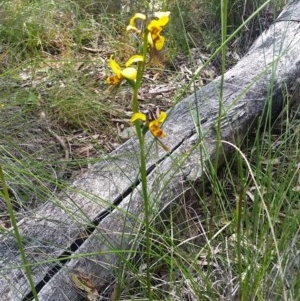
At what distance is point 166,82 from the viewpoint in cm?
329

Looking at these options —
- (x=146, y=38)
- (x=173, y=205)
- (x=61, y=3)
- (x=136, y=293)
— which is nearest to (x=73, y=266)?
(x=136, y=293)

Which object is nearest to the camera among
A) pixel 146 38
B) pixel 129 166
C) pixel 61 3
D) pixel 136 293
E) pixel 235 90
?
pixel 146 38

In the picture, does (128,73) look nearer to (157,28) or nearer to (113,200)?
(157,28)

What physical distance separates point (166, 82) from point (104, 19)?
0.72 metres

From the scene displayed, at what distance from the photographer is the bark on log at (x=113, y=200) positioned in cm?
165

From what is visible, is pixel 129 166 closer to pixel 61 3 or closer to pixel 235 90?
pixel 235 90

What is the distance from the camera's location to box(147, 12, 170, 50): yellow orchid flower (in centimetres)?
99

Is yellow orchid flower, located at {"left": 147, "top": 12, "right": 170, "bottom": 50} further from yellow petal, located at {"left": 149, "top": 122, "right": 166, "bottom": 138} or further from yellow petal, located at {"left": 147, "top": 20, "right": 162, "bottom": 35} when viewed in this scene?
yellow petal, located at {"left": 149, "top": 122, "right": 166, "bottom": 138}

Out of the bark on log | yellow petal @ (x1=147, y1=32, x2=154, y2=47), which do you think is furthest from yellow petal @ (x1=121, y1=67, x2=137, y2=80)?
the bark on log

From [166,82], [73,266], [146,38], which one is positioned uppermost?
[146,38]

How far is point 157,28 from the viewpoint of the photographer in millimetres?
1002

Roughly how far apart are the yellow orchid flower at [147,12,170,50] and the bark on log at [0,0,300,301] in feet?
1.34

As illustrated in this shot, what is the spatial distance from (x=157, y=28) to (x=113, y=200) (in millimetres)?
1069

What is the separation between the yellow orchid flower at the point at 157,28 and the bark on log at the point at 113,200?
408 millimetres
